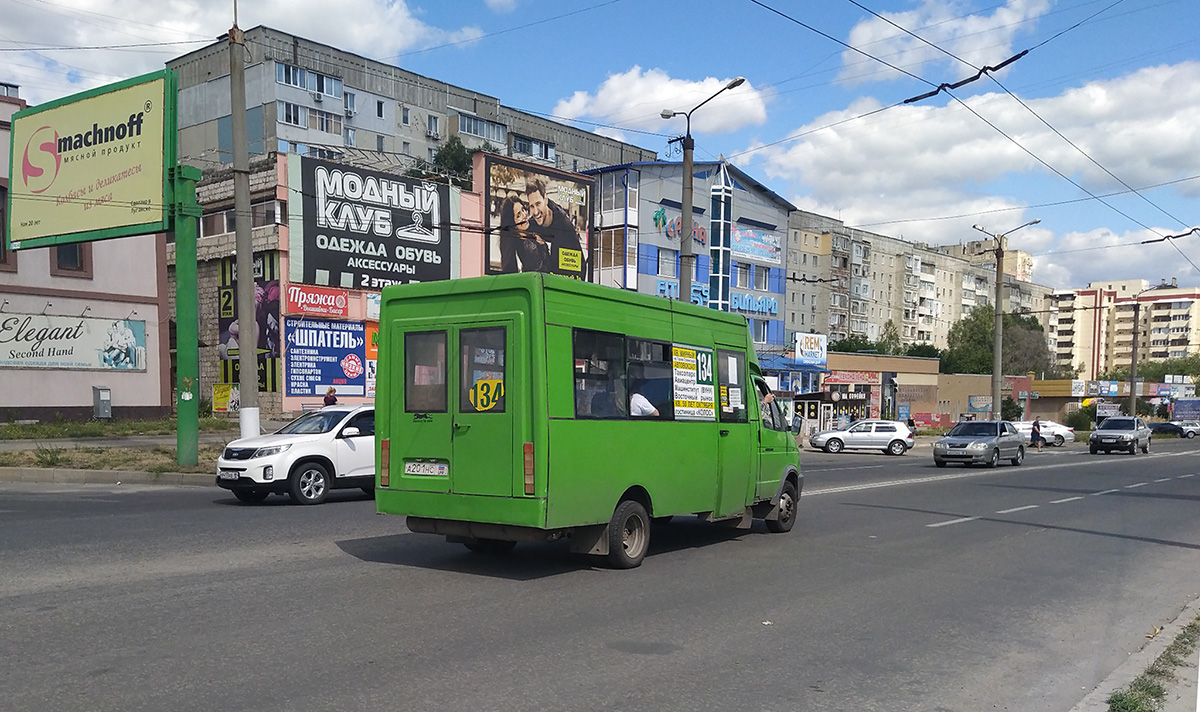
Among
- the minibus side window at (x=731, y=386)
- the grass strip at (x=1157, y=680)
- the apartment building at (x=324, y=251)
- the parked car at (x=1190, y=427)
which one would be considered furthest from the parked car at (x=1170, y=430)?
the grass strip at (x=1157, y=680)

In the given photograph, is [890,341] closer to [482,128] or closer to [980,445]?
[482,128]

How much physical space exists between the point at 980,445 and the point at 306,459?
23211 millimetres

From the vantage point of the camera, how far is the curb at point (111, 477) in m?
18.0

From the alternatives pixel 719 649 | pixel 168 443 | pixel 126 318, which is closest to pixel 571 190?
pixel 126 318

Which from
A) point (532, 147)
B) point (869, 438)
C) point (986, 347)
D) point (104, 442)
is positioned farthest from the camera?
point (986, 347)

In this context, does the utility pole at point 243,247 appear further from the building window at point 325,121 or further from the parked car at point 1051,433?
the building window at point 325,121

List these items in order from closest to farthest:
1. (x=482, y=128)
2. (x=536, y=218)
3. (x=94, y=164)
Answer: (x=94, y=164), (x=536, y=218), (x=482, y=128)

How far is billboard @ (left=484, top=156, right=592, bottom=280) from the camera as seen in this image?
45125mm

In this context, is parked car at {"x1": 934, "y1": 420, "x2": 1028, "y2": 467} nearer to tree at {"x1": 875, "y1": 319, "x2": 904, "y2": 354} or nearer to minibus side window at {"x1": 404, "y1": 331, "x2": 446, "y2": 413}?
minibus side window at {"x1": 404, "y1": 331, "x2": 446, "y2": 413}

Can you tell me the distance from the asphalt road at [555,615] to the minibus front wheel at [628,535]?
0.22 meters

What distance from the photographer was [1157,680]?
6035mm

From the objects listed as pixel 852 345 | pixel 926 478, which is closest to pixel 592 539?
pixel 926 478

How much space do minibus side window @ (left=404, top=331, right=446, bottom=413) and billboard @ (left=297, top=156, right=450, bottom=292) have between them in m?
30.0

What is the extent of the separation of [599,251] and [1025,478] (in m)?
32.3
